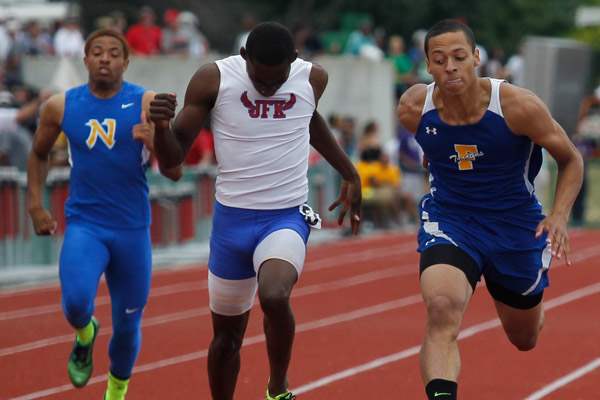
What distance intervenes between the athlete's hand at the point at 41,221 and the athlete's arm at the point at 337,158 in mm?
1540

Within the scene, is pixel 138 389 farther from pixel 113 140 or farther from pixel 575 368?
pixel 575 368

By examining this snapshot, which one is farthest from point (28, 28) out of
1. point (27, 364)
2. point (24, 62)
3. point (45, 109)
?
point (45, 109)

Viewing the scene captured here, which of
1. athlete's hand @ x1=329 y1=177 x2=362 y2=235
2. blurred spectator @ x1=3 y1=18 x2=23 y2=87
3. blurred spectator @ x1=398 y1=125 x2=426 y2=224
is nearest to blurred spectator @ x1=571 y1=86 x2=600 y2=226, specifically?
blurred spectator @ x1=398 y1=125 x2=426 y2=224

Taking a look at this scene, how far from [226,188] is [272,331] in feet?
2.43

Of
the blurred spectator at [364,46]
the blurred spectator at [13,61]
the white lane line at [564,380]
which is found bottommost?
the blurred spectator at [364,46]

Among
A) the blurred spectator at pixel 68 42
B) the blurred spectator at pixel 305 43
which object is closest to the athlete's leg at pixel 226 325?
the blurred spectator at pixel 68 42

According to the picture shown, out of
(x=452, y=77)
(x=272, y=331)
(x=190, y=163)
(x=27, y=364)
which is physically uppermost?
(x=452, y=77)

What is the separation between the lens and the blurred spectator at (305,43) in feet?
79.1

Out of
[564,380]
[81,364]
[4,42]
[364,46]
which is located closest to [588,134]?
[364,46]

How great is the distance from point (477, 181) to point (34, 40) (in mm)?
14984

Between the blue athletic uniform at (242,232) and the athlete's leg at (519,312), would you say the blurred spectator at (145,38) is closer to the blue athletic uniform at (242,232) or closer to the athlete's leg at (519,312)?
the blue athletic uniform at (242,232)

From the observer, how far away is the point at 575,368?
10.2 m

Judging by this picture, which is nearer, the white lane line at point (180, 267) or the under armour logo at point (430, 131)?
the under armour logo at point (430, 131)

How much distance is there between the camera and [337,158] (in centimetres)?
794
